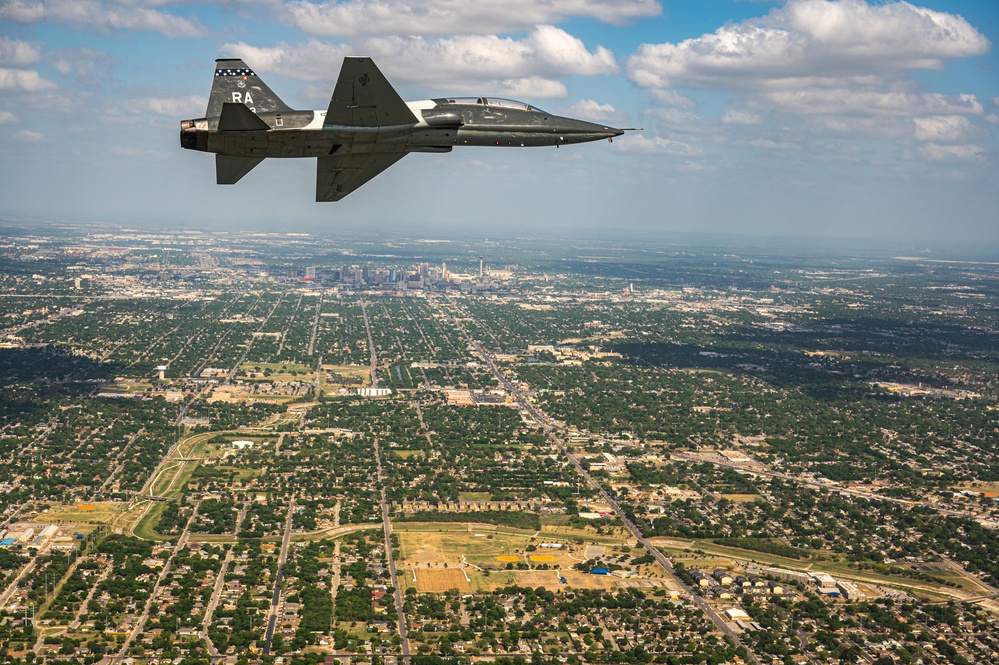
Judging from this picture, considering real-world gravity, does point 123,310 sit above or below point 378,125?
below

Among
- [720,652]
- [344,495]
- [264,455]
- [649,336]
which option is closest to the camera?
[720,652]

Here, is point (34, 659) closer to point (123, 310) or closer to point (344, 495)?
point (344, 495)

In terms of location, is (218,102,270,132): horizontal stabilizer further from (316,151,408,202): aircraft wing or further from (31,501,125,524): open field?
(31,501,125,524): open field

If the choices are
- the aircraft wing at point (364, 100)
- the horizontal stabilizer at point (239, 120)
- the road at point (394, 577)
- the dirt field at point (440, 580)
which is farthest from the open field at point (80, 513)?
the aircraft wing at point (364, 100)

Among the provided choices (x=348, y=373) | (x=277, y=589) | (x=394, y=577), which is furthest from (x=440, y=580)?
(x=348, y=373)

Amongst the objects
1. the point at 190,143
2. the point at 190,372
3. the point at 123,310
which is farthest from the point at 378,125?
the point at 123,310

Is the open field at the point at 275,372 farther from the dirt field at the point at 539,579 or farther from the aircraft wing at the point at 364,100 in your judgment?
the aircraft wing at the point at 364,100

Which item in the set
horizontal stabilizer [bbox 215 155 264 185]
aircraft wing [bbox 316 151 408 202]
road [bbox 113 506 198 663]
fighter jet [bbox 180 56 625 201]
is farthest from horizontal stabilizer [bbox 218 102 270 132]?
road [bbox 113 506 198 663]
